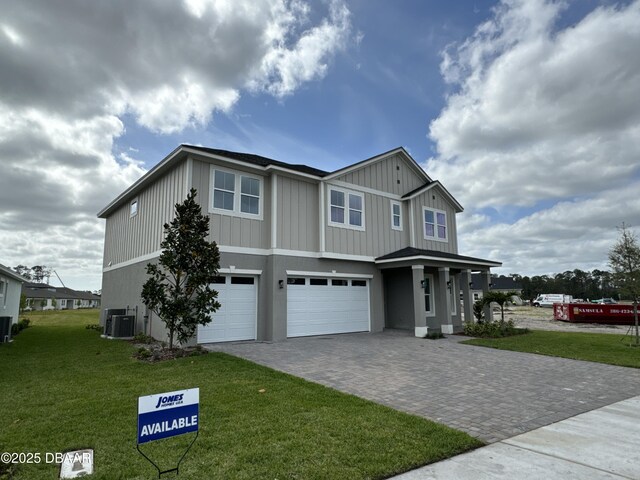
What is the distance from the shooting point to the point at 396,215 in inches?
668

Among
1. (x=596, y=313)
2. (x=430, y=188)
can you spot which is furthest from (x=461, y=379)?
(x=596, y=313)

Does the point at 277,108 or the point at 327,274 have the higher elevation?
the point at 277,108

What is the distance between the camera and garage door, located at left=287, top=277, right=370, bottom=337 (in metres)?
13.1

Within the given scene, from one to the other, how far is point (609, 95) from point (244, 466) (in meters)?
16.4

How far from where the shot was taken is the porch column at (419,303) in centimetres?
1379

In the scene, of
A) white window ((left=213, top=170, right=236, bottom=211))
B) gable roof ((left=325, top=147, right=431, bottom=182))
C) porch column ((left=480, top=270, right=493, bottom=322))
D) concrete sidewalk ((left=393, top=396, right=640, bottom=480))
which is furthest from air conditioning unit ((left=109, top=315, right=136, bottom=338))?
porch column ((left=480, top=270, right=493, bottom=322))

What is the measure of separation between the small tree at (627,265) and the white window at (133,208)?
1910 cm

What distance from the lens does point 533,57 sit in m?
12.0

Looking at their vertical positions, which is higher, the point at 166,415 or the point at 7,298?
the point at 7,298

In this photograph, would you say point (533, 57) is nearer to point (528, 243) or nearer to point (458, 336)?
point (458, 336)

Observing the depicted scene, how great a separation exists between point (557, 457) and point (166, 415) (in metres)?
3.89

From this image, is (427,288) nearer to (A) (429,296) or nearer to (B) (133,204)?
(A) (429,296)

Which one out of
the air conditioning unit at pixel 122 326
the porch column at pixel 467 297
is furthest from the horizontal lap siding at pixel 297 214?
the porch column at pixel 467 297

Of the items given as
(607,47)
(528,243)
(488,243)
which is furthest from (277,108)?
(528,243)
